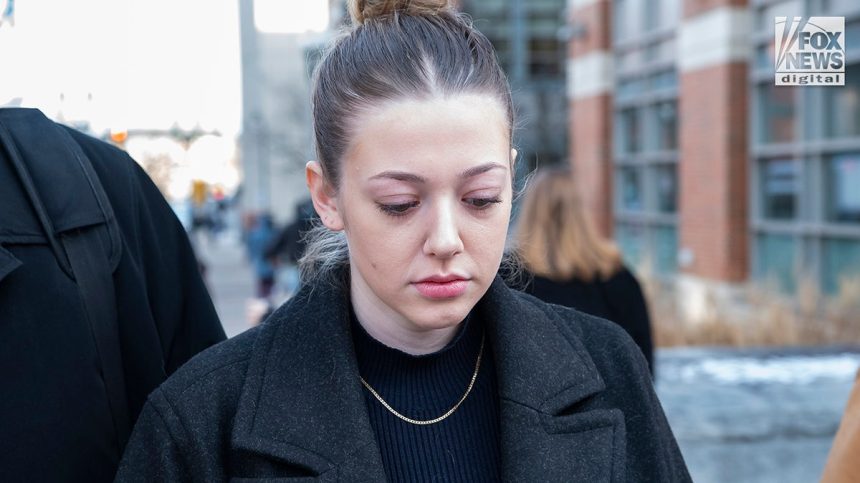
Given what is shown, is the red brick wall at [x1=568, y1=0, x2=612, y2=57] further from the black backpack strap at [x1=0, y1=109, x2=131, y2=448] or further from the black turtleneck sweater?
the black backpack strap at [x1=0, y1=109, x2=131, y2=448]

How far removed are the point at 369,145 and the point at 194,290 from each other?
2.17 feet

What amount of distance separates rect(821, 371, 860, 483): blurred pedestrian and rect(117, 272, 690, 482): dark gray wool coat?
32 centimetres

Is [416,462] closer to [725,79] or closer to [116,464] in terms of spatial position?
[116,464]

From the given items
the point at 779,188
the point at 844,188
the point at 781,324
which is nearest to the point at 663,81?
the point at 779,188

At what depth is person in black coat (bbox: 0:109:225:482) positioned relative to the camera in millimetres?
1839

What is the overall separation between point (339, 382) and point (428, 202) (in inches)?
16.6

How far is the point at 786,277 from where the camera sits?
1115cm

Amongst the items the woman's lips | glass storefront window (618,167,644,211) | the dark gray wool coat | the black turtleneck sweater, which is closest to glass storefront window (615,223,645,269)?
glass storefront window (618,167,644,211)

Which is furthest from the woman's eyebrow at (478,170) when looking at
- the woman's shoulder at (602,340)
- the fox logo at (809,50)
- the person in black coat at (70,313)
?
the person in black coat at (70,313)

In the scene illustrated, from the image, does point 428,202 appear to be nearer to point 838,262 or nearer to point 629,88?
point 838,262

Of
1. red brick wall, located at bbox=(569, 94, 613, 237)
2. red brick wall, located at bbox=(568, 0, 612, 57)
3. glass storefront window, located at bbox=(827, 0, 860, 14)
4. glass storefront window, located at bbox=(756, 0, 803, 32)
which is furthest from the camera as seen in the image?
red brick wall, located at bbox=(569, 94, 613, 237)

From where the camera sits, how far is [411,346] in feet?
6.70

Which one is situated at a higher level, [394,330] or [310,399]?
[394,330]

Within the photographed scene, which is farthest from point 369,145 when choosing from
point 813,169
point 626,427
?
point 813,169
